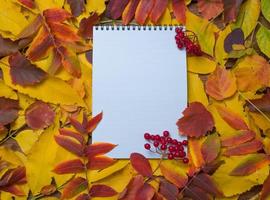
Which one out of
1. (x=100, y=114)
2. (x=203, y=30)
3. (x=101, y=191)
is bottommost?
(x=101, y=191)

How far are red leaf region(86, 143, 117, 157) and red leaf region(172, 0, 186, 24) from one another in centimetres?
19

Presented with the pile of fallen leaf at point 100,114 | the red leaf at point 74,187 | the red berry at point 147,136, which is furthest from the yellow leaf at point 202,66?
the red leaf at point 74,187

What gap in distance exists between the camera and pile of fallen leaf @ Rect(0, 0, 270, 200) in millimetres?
610

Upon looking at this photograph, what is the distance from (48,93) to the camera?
62 centimetres

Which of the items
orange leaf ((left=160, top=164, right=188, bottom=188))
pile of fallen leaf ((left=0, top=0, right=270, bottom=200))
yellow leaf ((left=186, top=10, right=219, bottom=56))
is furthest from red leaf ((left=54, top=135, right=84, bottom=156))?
yellow leaf ((left=186, top=10, right=219, bottom=56))

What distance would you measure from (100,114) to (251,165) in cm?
21

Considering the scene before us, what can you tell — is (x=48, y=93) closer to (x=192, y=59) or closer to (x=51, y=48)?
(x=51, y=48)

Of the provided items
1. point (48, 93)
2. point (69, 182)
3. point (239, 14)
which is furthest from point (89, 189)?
point (239, 14)

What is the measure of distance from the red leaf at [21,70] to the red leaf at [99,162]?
0.13 meters

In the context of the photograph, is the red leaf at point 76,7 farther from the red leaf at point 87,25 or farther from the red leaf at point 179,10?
the red leaf at point 179,10

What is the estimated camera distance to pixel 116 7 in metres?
0.63

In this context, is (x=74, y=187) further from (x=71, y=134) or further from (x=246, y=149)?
(x=246, y=149)

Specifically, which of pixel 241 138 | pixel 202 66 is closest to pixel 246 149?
pixel 241 138

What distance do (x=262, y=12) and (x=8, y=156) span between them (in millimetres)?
393
